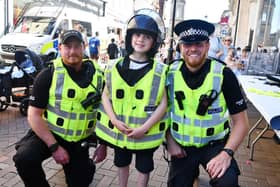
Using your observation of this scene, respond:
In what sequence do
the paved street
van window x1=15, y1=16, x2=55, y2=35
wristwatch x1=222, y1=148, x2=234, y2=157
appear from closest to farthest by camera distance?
wristwatch x1=222, y1=148, x2=234, y2=157 < the paved street < van window x1=15, y1=16, x2=55, y2=35

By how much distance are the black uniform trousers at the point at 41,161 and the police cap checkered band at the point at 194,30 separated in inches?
48.9

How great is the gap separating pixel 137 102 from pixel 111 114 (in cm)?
22

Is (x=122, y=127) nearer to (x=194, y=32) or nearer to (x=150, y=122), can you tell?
(x=150, y=122)

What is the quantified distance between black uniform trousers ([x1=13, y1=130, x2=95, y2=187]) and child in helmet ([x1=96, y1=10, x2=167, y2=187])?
388mm

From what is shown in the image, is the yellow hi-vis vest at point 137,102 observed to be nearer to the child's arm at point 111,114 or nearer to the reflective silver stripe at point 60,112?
the child's arm at point 111,114

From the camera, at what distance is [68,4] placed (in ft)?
42.3

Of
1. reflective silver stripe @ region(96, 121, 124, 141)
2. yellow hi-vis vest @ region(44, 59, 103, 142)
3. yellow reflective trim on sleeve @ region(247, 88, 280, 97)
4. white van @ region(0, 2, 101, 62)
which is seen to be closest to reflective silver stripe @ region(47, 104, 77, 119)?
yellow hi-vis vest @ region(44, 59, 103, 142)

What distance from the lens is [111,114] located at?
216cm

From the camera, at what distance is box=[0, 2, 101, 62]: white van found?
34.3ft

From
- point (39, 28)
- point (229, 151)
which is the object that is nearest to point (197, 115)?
point (229, 151)

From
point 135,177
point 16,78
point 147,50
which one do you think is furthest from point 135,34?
point 16,78

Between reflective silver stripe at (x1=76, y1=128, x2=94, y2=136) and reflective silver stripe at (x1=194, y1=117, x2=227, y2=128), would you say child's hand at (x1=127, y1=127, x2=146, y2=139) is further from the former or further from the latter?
reflective silver stripe at (x1=76, y1=128, x2=94, y2=136)

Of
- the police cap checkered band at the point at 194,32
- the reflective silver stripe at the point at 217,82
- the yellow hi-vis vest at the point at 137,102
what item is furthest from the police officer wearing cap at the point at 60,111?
the reflective silver stripe at the point at 217,82

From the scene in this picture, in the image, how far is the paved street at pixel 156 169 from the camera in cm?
301
